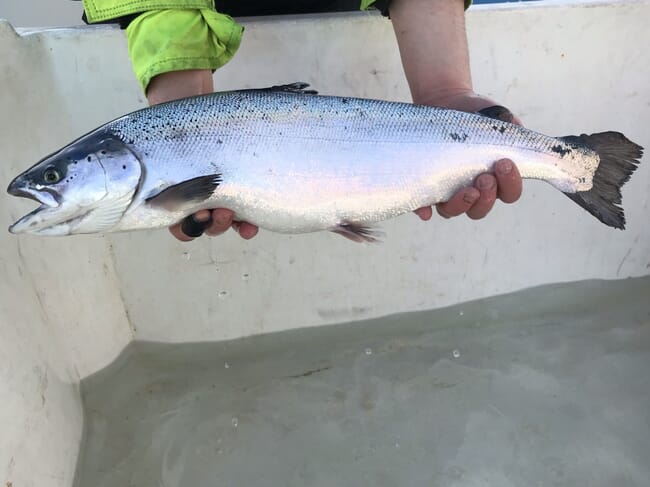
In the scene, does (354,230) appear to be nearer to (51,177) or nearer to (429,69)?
(429,69)

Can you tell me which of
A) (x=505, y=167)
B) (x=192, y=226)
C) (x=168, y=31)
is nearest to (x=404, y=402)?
(x=505, y=167)

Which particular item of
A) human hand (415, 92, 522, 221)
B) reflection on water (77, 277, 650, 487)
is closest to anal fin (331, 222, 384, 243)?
human hand (415, 92, 522, 221)

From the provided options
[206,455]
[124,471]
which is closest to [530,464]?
[206,455]

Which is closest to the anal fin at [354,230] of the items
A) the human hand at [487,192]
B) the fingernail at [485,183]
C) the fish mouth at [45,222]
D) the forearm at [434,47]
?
the human hand at [487,192]

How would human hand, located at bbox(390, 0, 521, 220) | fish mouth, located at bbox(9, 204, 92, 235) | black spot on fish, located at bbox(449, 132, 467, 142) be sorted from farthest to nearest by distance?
1. human hand, located at bbox(390, 0, 521, 220)
2. black spot on fish, located at bbox(449, 132, 467, 142)
3. fish mouth, located at bbox(9, 204, 92, 235)

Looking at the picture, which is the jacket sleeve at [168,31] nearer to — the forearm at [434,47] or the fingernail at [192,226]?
the fingernail at [192,226]

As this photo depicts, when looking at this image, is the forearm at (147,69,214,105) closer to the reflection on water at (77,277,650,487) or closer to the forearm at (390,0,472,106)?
the forearm at (390,0,472,106)

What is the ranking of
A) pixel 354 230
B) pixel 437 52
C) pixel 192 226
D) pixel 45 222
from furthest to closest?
pixel 437 52 < pixel 354 230 < pixel 192 226 < pixel 45 222
